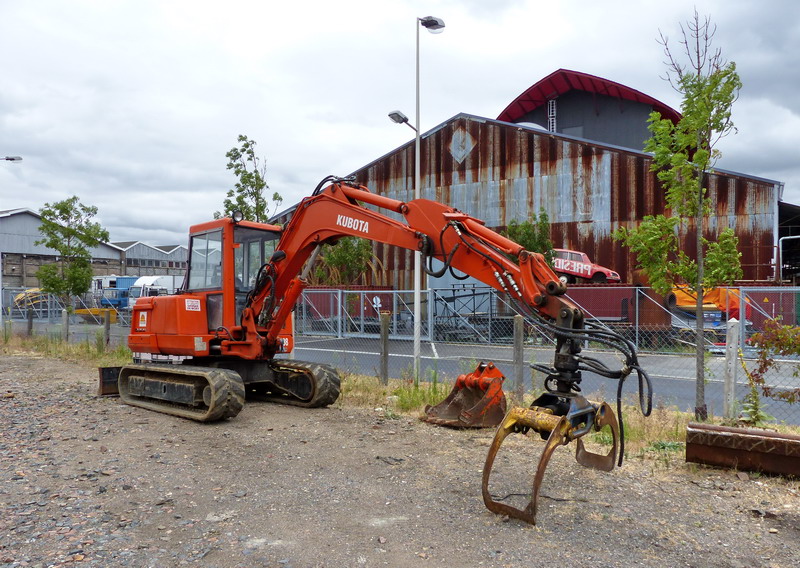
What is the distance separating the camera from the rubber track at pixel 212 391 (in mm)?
8883

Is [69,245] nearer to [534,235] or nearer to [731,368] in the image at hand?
[534,235]

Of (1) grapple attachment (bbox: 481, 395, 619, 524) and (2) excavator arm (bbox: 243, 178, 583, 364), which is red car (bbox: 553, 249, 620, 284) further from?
(1) grapple attachment (bbox: 481, 395, 619, 524)

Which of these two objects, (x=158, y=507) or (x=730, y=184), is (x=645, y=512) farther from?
(x=730, y=184)

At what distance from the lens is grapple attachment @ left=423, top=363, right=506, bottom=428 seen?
870cm

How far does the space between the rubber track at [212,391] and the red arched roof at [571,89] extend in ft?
102

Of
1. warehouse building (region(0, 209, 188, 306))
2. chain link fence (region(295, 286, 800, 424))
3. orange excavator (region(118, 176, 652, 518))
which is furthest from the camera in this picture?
warehouse building (region(0, 209, 188, 306))

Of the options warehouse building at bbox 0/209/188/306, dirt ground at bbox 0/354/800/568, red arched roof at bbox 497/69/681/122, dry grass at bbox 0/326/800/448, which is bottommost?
dirt ground at bbox 0/354/800/568

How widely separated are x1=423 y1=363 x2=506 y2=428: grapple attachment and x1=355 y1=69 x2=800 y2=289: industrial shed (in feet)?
52.7

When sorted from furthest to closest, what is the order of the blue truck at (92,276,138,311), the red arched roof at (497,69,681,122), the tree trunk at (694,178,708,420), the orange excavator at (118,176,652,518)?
the blue truck at (92,276,138,311) < the red arched roof at (497,69,681,122) < the tree trunk at (694,178,708,420) < the orange excavator at (118,176,652,518)

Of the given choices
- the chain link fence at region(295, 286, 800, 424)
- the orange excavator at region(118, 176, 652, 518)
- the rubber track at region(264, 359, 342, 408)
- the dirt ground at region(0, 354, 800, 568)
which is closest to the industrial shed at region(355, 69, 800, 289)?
the chain link fence at region(295, 286, 800, 424)

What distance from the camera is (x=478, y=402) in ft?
28.9

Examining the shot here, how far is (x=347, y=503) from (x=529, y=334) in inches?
580

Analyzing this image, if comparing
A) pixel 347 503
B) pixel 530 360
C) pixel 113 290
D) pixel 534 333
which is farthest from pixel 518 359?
pixel 113 290

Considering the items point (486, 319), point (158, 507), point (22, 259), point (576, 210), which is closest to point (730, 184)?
point (576, 210)
